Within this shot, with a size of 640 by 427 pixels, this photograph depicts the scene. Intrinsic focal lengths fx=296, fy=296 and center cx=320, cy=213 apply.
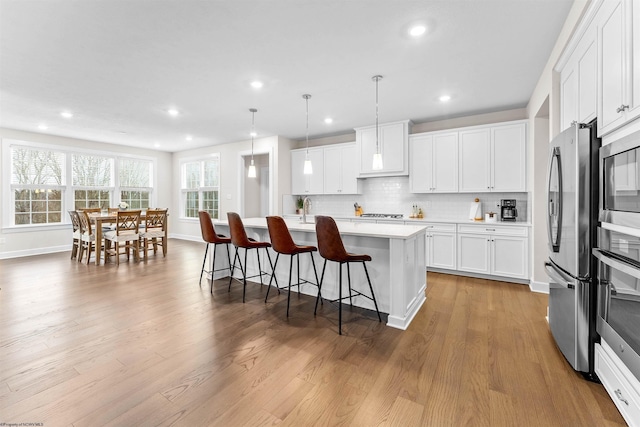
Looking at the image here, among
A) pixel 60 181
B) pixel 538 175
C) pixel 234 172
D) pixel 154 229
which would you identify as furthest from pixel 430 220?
pixel 60 181

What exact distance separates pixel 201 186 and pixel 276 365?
699 centimetres

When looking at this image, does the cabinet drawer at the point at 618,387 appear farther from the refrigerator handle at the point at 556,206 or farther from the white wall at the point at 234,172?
the white wall at the point at 234,172

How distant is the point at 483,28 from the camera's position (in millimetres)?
2484

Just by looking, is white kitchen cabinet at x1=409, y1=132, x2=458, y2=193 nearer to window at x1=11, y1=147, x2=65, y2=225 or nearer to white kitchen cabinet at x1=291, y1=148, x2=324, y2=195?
white kitchen cabinet at x1=291, y1=148, x2=324, y2=195

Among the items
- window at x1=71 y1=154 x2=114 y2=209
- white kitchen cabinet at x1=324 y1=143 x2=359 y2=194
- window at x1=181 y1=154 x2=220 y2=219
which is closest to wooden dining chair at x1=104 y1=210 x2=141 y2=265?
window at x1=71 y1=154 x2=114 y2=209

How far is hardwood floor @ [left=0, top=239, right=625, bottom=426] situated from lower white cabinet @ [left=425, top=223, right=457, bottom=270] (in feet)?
3.55

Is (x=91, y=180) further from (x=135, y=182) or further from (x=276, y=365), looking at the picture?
(x=276, y=365)

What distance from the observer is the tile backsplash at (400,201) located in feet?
15.4

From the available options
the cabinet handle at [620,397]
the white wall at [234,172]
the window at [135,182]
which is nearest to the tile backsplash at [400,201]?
the white wall at [234,172]

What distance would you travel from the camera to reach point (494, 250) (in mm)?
→ 4160

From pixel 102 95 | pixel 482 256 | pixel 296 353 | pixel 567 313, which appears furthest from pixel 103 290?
pixel 482 256

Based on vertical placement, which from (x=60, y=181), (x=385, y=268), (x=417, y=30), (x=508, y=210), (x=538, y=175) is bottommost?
(x=385, y=268)

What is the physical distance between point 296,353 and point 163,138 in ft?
20.8

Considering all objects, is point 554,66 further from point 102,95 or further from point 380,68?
point 102,95
